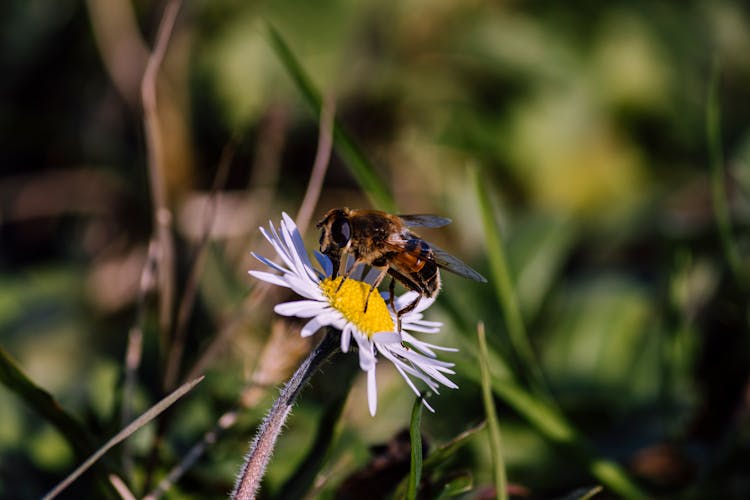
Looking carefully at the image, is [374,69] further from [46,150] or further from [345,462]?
[345,462]

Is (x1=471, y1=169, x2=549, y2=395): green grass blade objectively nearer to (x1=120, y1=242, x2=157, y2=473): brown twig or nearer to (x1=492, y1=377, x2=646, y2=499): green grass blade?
(x1=492, y1=377, x2=646, y2=499): green grass blade

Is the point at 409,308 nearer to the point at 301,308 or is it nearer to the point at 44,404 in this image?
the point at 301,308

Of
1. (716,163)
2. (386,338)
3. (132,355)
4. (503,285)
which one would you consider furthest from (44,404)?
(716,163)

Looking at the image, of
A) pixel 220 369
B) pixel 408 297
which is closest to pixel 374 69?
pixel 220 369

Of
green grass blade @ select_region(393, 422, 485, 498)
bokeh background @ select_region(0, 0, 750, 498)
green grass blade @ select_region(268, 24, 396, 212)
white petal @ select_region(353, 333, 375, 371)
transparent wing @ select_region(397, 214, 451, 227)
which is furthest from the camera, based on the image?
bokeh background @ select_region(0, 0, 750, 498)

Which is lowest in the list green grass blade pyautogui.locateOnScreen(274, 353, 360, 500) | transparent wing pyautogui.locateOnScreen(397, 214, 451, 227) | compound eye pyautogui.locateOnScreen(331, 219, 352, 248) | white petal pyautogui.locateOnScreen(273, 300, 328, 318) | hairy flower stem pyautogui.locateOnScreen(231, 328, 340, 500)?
green grass blade pyautogui.locateOnScreen(274, 353, 360, 500)

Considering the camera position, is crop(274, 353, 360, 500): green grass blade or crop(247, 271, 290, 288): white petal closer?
crop(247, 271, 290, 288): white petal

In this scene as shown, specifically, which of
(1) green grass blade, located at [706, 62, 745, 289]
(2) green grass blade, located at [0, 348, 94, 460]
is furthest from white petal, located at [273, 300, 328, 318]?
(1) green grass blade, located at [706, 62, 745, 289]
